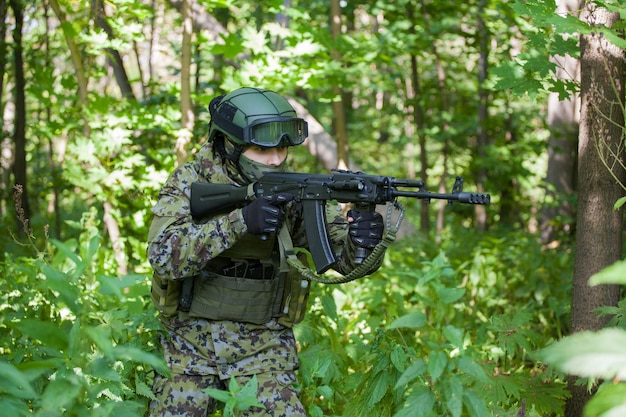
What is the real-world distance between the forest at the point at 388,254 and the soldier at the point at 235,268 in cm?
21

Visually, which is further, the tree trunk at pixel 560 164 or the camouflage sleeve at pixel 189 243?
the tree trunk at pixel 560 164

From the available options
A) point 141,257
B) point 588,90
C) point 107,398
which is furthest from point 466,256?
point 107,398

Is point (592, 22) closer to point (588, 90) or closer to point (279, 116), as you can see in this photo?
point (588, 90)

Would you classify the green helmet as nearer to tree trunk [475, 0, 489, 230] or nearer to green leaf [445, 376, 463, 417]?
green leaf [445, 376, 463, 417]

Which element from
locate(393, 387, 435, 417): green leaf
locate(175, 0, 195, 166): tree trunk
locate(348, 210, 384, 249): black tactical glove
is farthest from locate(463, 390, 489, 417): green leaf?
locate(175, 0, 195, 166): tree trunk

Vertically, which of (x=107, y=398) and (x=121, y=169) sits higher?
(x=121, y=169)

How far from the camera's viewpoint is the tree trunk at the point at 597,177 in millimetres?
3670

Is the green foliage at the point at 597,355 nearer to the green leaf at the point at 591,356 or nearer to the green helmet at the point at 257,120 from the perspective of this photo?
the green leaf at the point at 591,356

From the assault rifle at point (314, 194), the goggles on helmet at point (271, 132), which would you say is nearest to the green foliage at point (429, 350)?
the assault rifle at point (314, 194)

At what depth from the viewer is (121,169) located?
5992mm

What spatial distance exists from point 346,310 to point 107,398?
303 centimetres

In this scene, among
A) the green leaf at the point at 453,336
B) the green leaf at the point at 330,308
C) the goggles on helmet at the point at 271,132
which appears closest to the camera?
the green leaf at the point at 453,336

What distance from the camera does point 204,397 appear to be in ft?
10.3

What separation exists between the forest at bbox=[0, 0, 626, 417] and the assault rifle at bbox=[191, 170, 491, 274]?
0.49 metres
